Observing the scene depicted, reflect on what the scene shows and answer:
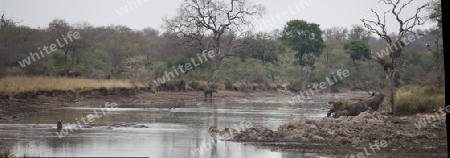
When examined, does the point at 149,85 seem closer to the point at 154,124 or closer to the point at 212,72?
the point at 212,72

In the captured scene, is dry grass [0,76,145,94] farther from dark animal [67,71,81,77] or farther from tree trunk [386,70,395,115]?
tree trunk [386,70,395,115]

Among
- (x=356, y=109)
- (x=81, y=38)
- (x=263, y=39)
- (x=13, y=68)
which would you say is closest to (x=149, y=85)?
(x=13, y=68)

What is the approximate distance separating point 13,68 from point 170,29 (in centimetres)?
A: 2412

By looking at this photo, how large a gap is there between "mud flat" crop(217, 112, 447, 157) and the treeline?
1126 inches

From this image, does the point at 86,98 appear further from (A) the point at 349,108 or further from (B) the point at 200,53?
(B) the point at 200,53

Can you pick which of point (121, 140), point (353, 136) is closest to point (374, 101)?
point (353, 136)

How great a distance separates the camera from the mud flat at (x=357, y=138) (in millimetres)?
19641

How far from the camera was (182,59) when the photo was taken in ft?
252

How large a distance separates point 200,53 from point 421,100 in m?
49.8

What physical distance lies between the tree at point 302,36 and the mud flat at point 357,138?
56.1 metres

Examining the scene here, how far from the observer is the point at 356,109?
33.6 m
